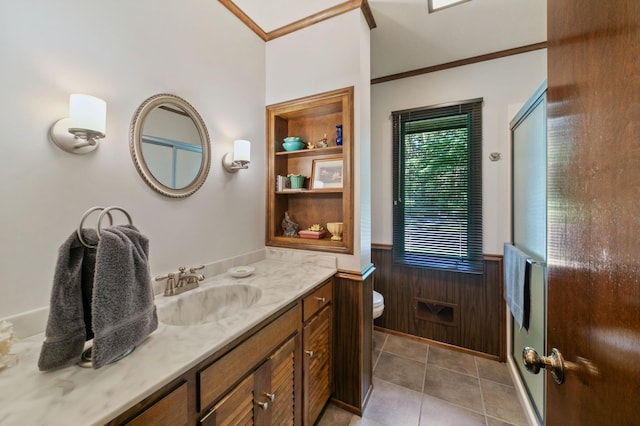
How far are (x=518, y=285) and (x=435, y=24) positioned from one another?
1.98 m

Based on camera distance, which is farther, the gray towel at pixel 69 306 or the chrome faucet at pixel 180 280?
the chrome faucet at pixel 180 280

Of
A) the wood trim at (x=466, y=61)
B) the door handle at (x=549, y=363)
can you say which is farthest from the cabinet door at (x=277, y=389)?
the wood trim at (x=466, y=61)

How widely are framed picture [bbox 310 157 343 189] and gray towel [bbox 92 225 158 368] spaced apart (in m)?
1.37

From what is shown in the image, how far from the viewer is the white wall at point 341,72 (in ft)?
5.50

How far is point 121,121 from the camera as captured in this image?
3.75 ft

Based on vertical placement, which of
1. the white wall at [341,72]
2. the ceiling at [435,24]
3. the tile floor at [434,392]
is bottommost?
the tile floor at [434,392]

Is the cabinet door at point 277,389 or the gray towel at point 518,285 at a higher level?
the gray towel at point 518,285

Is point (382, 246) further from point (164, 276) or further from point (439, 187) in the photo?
point (164, 276)

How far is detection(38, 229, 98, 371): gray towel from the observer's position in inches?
26.4

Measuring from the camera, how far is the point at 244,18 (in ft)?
5.89

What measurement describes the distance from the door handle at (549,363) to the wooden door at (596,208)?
0.02m

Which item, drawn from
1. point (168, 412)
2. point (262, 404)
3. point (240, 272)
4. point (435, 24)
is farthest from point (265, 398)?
point (435, 24)

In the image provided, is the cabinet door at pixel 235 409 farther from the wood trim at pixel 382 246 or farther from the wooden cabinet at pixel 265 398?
the wood trim at pixel 382 246

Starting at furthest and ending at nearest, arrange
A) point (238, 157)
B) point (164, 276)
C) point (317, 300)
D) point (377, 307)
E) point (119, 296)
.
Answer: point (377, 307)
point (238, 157)
point (317, 300)
point (164, 276)
point (119, 296)
